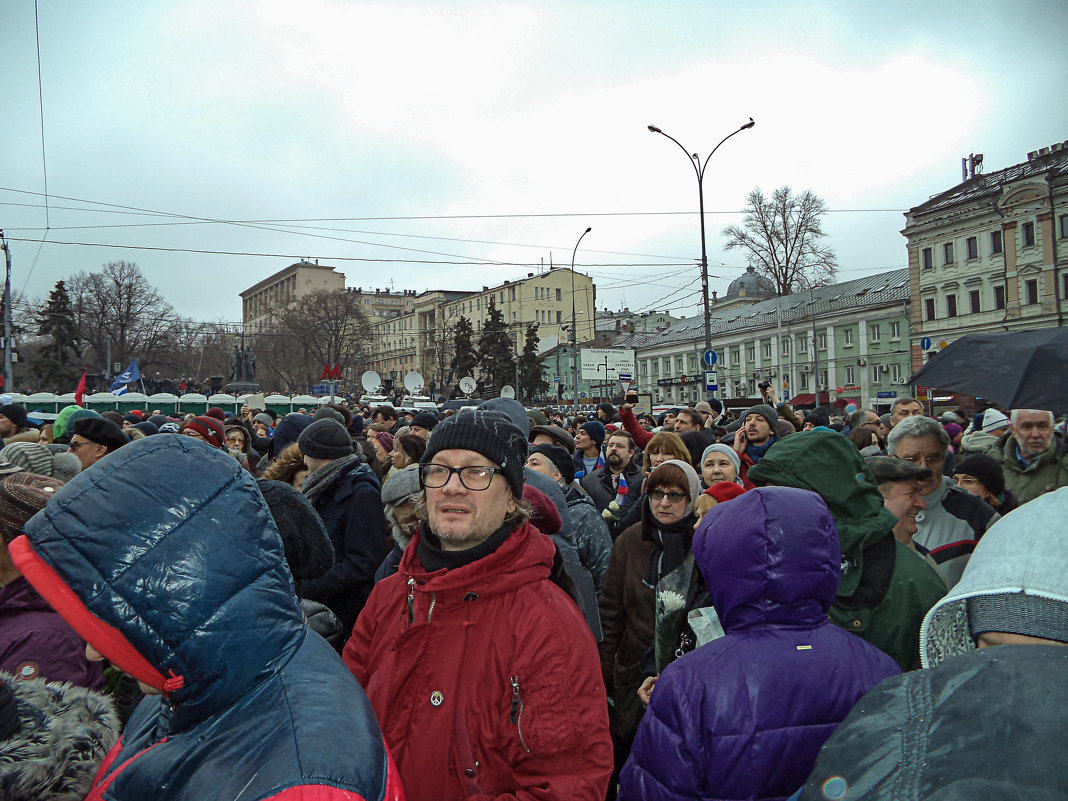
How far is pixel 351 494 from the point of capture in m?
4.25

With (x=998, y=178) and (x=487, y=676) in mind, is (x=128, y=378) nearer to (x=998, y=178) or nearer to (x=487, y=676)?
(x=487, y=676)

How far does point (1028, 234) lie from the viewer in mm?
40406

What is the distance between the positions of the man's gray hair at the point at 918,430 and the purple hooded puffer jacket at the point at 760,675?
8.75 ft

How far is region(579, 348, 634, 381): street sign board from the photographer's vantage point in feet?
182

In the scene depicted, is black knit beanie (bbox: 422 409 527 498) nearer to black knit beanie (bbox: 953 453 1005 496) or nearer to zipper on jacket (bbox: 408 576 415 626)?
zipper on jacket (bbox: 408 576 415 626)

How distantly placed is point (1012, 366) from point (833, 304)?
193ft

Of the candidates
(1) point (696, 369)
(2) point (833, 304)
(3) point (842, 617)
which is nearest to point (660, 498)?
(3) point (842, 617)

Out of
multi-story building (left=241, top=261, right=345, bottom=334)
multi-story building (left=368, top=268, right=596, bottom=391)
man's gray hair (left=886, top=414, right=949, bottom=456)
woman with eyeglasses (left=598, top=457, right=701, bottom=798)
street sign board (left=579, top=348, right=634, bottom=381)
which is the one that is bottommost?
woman with eyeglasses (left=598, top=457, right=701, bottom=798)

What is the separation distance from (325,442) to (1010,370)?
391cm

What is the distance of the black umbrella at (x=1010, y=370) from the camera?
11.0 ft

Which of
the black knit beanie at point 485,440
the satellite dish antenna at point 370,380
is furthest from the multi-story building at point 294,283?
the black knit beanie at point 485,440

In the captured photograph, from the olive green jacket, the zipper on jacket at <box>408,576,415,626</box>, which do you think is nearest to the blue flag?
the zipper on jacket at <box>408,576,415,626</box>

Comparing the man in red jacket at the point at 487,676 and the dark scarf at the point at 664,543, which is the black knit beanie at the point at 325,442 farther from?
the man in red jacket at the point at 487,676

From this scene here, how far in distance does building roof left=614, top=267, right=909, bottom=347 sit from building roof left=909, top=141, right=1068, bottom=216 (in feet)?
23.4
